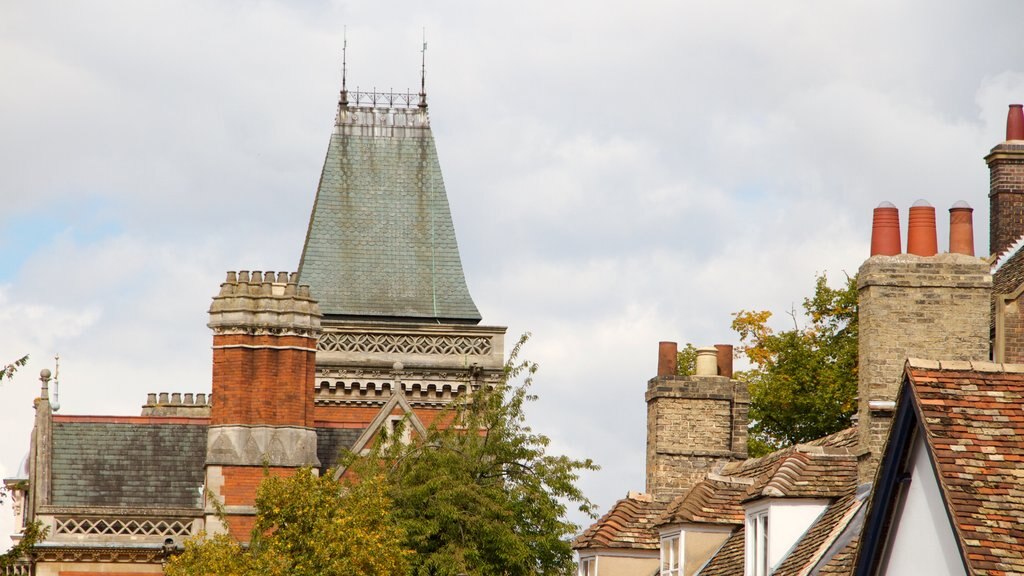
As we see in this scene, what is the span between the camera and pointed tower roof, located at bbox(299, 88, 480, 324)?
66688 millimetres

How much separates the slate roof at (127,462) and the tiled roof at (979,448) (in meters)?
38.4

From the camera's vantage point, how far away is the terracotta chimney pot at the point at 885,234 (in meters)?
20.0

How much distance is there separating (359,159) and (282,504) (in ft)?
121

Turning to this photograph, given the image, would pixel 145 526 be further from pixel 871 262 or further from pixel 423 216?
pixel 871 262

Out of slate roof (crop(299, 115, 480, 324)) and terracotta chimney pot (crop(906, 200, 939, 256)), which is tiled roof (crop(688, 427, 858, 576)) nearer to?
terracotta chimney pot (crop(906, 200, 939, 256))

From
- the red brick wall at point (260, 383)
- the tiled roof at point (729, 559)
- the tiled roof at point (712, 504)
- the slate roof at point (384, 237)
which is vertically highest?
the slate roof at point (384, 237)

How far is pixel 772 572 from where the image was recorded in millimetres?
20031

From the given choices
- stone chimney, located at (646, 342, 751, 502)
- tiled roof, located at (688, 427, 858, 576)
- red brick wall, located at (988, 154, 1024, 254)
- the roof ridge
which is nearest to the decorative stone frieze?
red brick wall, located at (988, 154, 1024, 254)

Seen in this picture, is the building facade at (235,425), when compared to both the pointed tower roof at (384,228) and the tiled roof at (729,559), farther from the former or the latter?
the tiled roof at (729,559)

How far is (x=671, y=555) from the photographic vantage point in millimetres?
23688

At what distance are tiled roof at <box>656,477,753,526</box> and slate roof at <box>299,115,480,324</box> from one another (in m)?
42.3

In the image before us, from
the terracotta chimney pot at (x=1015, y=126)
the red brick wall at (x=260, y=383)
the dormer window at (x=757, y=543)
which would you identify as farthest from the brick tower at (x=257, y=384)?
the dormer window at (x=757, y=543)

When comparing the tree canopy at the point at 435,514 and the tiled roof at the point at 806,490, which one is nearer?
the tiled roof at the point at 806,490

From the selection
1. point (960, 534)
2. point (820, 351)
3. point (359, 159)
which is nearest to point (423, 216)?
point (359, 159)
